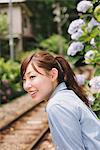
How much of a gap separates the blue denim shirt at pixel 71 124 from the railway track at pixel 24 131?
240 inches

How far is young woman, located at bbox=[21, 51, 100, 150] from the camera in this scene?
246 cm

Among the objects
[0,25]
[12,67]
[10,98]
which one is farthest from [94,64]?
[0,25]

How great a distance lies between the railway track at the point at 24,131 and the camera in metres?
9.38

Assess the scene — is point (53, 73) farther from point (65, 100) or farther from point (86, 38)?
point (86, 38)

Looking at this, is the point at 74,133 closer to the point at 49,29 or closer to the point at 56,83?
the point at 56,83

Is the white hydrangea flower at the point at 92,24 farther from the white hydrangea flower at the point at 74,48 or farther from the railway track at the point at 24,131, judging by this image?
the railway track at the point at 24,131

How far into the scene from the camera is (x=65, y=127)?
245 centimetres

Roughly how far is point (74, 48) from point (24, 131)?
586 cm

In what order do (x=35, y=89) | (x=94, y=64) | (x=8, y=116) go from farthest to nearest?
(x=8, y=116) < (x=94, y=64) < (x=35, y=89)

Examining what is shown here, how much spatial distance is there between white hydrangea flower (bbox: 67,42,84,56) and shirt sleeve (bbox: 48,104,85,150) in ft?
10.3

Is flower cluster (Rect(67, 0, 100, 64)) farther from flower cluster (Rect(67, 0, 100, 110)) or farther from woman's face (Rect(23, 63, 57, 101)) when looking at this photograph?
woman's face (Rect(23, 63, 57, 101))

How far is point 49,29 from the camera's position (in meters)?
48.8

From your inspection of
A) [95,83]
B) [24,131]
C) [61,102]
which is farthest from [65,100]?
[24,131]

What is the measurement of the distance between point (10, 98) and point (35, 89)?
53.5 ft
